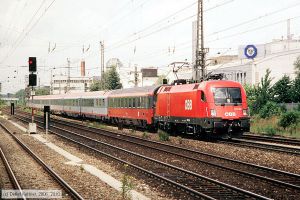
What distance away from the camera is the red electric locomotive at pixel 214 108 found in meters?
22.6

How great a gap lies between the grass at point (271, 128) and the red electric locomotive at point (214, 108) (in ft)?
18.6

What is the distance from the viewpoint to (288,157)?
56.9 feet

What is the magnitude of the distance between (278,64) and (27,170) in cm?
6982

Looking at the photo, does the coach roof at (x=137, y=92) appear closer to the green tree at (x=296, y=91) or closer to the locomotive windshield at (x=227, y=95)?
the locomotive windshield at (x=227, y=95)

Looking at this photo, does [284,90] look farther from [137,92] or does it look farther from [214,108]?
[214,108]

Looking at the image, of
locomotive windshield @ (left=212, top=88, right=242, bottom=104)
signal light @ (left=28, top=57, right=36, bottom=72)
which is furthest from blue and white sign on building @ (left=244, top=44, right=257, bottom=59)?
locomotive windshield @ (left=212, top=88, right=242, bottom=104)

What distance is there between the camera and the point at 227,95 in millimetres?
23125

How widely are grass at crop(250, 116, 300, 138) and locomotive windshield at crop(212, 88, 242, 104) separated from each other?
5.79 m

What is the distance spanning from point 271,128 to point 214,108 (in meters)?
8.41

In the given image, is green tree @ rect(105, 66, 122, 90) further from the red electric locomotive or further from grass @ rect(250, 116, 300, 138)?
the red electric locomotive

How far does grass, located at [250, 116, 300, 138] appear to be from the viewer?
2851 centimetres

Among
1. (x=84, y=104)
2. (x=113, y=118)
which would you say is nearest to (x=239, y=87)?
(x=113, y=118)

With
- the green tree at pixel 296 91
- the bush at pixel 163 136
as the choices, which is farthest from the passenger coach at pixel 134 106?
the green tree at pixel 296 91

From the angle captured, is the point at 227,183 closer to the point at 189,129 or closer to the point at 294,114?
the point at 189,129
